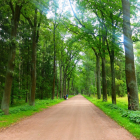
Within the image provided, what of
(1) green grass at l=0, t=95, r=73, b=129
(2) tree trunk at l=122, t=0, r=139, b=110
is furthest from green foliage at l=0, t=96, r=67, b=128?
(2) tree trunk at l=122, t=0, r=139, b=110

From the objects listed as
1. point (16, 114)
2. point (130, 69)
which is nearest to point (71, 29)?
point (130, 69)

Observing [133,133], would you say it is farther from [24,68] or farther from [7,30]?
[24,68]

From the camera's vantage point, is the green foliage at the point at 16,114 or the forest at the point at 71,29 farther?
the forest at the point at 71,29

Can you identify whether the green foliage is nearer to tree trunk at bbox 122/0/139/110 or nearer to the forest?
the forest

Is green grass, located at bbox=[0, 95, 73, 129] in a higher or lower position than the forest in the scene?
lower

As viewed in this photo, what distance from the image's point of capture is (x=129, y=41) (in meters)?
9.89

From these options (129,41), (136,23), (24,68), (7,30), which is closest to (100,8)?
(136,23)

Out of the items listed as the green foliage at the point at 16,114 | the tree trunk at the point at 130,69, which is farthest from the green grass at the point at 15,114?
the tree trunk at the point at 130,69

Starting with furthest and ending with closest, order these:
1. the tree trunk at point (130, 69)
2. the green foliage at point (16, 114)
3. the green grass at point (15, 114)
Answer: the tree trunk at point (130, 69) < the green foliage at point (16, 114) < the green grass at point (15, 114)

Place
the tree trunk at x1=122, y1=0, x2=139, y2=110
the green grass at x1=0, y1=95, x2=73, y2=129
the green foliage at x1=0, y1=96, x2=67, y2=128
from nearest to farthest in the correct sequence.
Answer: the green grass at x1=0, y1=95, x2=73, y2=129 < the green foliage at x1=0, y1=96, x2=67, y2=128 < the tree trunk at x1=122, y1=0, x2=139, y2=110

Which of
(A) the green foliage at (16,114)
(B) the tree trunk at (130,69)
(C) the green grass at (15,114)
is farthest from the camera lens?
(B) the tree trunk at (130,69)

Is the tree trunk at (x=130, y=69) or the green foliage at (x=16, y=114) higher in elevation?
the tree trunk at (x=130, y=69)

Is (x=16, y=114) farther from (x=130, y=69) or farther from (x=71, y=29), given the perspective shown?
(x=71, y=29)

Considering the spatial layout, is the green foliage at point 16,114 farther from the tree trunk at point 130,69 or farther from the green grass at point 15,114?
the tree trunk at point 130,69
